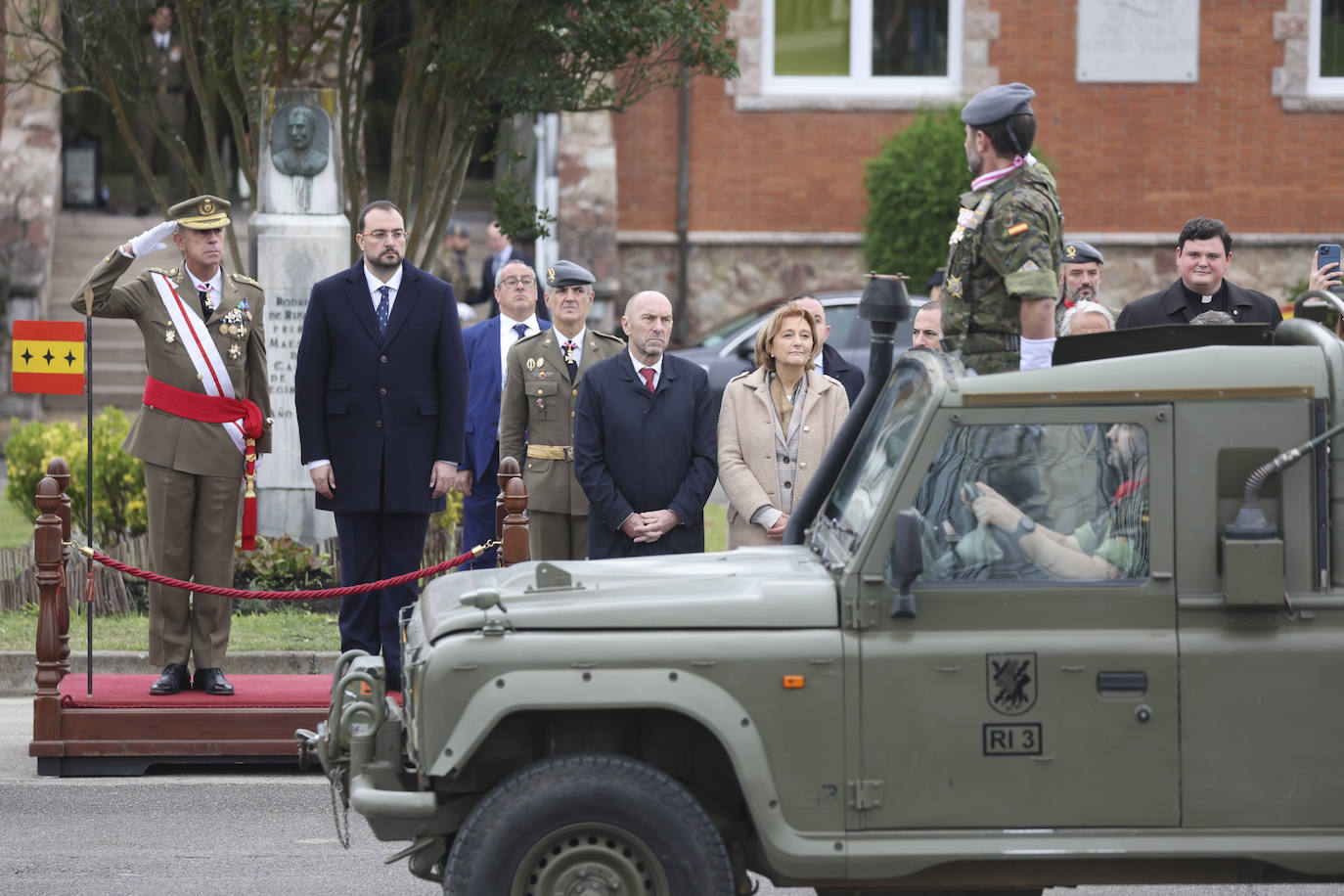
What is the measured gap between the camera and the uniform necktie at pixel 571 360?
9.41 m

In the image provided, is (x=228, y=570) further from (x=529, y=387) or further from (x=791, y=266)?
(x=791, y=266)

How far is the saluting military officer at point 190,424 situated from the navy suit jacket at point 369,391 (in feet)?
1.12

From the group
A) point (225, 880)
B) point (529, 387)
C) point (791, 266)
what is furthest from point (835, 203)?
point (225, 880)

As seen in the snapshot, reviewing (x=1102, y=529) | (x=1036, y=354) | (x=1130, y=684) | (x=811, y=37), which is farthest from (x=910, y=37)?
(x=1130, y=684)

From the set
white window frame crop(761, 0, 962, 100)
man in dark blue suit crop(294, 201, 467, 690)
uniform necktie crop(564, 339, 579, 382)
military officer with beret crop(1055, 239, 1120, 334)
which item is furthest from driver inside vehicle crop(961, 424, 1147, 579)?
white window frame crop(761, 0, 962, 100)

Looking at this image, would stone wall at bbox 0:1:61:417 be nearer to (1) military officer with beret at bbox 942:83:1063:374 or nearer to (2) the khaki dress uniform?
(2) the khaki dress uniform

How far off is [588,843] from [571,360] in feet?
15.7

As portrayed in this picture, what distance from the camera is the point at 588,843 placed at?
16.1ft

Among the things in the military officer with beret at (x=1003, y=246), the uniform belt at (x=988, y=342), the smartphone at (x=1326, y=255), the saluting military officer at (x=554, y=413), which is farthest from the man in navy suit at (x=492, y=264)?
the uniform belt at (x=988, y=342)

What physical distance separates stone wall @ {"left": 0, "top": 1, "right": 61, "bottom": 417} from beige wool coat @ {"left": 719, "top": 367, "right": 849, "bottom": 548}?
13585mm

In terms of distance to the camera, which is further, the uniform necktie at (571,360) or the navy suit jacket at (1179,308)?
the uniform necktie at (571,360)

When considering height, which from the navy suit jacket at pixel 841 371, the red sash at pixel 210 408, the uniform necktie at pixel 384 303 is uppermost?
the uniform necktie at pixel 384 303

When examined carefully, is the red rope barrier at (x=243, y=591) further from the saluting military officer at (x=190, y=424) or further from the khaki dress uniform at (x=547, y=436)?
the khaki dress uniform at (x=547, y=436)

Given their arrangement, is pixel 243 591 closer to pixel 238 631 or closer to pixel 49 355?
pixel 49 355
